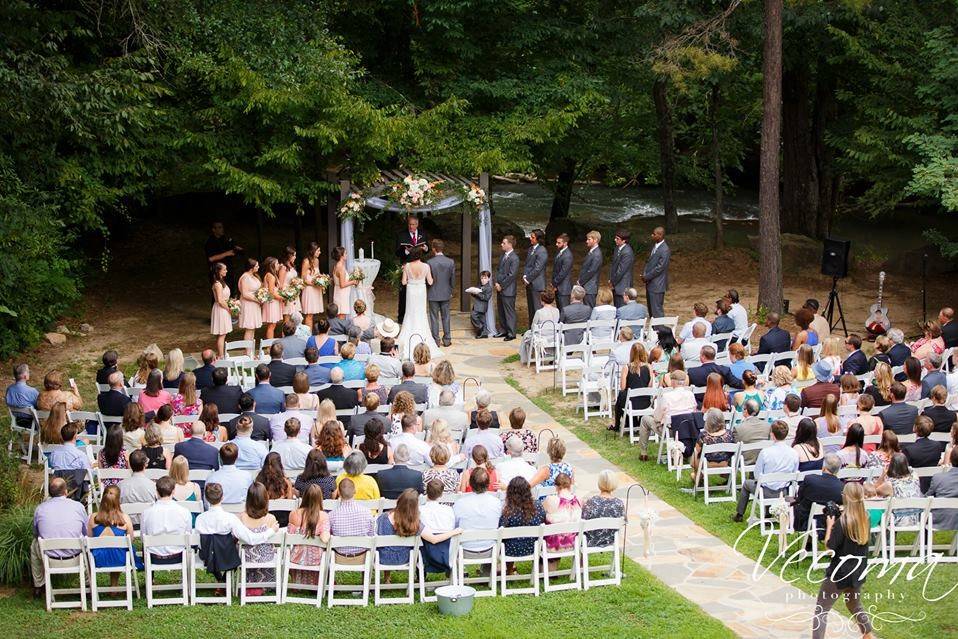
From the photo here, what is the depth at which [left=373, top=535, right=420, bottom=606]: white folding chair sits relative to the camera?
913 cm

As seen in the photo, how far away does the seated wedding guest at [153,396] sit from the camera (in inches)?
471

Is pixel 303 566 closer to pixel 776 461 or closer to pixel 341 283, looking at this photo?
pixel 776 461

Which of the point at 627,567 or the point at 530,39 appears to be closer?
the point at 627,567

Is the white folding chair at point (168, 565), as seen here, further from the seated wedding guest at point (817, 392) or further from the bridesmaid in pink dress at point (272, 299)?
the bridesmaid in pink dress at point (272, 299)

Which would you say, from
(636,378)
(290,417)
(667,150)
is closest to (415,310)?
(636,378)

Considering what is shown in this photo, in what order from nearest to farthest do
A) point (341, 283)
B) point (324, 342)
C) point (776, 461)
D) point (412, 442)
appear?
point (776, 461)
point (412, 442)
point (324, 342)
point (341, 283)

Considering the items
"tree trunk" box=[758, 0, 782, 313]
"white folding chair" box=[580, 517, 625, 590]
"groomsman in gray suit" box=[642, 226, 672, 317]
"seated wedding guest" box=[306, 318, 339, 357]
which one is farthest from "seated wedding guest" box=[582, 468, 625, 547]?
"tree trunk" box=[758, 0, 782, 313]

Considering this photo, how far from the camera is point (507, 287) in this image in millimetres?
17641

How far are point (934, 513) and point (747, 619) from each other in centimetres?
220

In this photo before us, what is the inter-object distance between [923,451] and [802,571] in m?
1.84

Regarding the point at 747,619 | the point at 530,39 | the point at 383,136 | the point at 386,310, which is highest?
the point at 530,39

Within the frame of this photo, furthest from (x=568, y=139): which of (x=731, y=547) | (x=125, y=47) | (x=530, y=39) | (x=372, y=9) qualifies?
(x=731, y=547)

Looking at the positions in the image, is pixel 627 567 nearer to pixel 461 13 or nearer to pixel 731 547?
pixel 731 547

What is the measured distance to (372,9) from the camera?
69.8 ft
